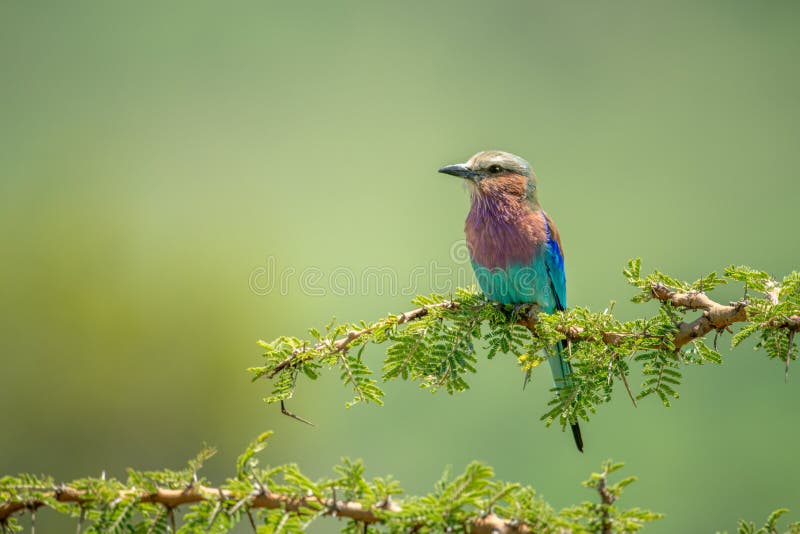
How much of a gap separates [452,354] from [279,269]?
670cm

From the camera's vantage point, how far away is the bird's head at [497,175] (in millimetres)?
3162

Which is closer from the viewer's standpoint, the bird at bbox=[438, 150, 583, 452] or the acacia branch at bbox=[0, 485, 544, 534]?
the acacia branch at bbox=[0, 485, 544, 534]

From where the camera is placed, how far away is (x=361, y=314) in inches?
380

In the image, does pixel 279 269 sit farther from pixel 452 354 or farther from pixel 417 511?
pixel 417 511

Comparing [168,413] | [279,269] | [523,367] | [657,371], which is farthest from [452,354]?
[279,269]

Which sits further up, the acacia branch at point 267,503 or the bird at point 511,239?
the bird at point 511,239

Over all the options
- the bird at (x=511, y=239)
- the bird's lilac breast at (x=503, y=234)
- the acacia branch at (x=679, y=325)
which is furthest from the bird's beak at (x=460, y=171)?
the acacia branch at (x=679, y=325)

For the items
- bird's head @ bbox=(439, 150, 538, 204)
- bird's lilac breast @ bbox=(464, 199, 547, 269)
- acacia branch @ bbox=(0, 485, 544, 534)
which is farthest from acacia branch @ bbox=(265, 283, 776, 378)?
bird's head @ bbox=(439, 150, 538, 204)

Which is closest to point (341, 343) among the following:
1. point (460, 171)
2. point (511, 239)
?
point (511, 239)

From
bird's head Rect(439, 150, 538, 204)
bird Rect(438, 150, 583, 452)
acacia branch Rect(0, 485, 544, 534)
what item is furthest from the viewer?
bird's head Rect(439, 150, 538, 204)

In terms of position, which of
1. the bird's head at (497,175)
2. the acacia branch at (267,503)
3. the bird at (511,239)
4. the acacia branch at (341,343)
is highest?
the bird's head at (497,175)

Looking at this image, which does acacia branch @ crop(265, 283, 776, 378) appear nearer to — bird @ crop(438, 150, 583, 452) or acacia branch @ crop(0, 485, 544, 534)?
acacia branch @ crop(0, 485, 544, 534)

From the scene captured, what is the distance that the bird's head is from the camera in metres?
3.16

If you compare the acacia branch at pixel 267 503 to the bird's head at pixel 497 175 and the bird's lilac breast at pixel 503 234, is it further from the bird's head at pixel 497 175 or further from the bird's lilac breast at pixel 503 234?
the bird's head at pixel 497 175
